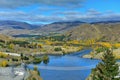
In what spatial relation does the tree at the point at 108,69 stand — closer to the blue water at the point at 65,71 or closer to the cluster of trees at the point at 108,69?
the cluster of trees at the point at 108,69

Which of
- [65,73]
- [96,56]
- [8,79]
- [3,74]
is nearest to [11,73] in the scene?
[3,74]

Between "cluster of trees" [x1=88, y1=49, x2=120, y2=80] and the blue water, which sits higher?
"cluster of trees" [x1=88, y1=49, x2=120, y2=80]

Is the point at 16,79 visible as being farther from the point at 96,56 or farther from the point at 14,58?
the point at 96,56

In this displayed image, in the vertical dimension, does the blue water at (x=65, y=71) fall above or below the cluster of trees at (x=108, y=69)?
below

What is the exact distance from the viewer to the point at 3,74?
65.8 meters

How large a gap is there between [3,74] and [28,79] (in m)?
5.35

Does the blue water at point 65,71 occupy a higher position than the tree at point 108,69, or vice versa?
the tree at point 108,69

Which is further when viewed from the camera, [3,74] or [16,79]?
[3,74]

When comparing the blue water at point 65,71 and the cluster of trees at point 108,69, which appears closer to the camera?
the cluster of trees at point 108,69

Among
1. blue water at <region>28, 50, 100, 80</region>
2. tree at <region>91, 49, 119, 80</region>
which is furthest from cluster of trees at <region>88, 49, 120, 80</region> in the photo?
blue water at <region>28, 50, 100, 80</region>

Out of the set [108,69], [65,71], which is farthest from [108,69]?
[65,71]

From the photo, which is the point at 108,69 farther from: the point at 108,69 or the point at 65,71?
the point at 65,71

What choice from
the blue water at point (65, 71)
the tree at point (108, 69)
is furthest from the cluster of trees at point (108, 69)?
the blue water at point (65, 71)

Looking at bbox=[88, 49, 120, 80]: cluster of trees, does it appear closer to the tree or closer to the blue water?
the tree
